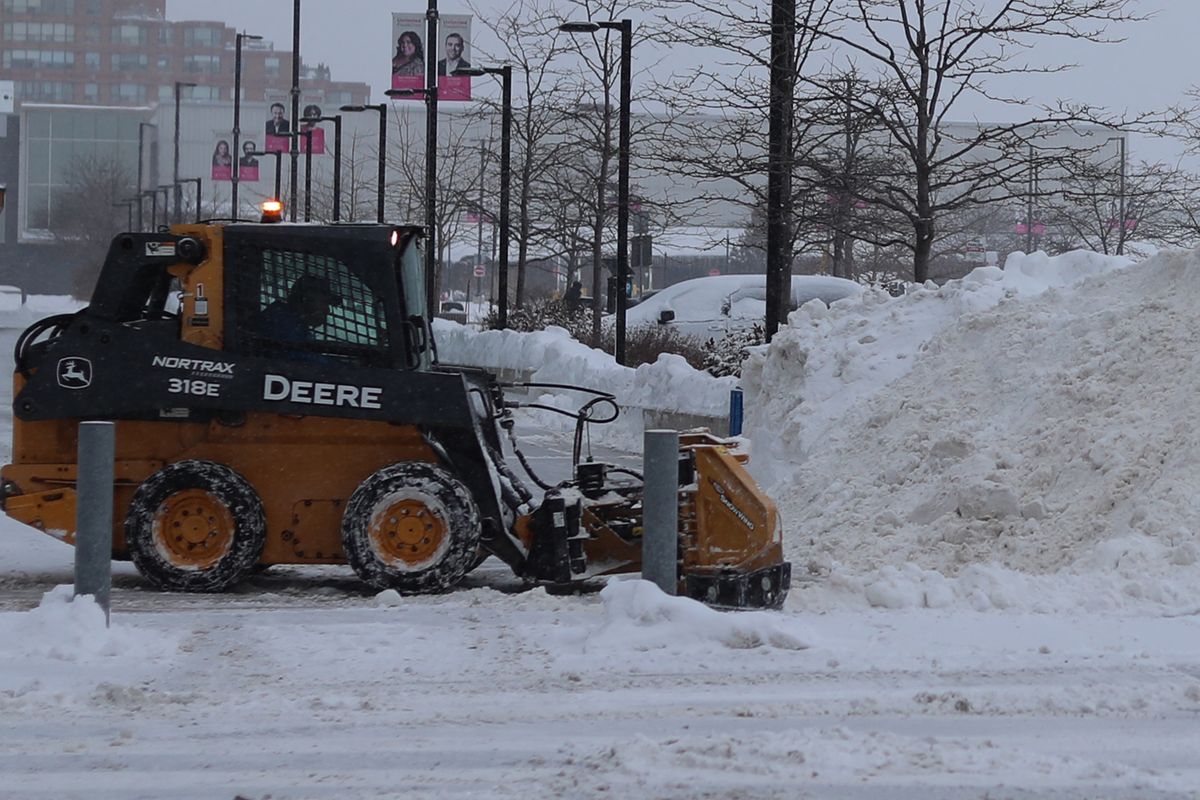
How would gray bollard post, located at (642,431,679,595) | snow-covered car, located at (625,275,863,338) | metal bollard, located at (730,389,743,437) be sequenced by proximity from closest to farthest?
gray bollard post, located at (642,431,679,595), metal bollard, located at (730,389,743,437), snow-covered car, located at (625,275,863,338)

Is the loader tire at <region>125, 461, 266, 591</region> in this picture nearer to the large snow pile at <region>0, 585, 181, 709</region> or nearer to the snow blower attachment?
the snow blower attachment

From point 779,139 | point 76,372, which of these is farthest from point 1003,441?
point 779,139

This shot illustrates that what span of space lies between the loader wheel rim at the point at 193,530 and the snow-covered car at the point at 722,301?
2019cm

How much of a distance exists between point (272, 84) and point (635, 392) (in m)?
157

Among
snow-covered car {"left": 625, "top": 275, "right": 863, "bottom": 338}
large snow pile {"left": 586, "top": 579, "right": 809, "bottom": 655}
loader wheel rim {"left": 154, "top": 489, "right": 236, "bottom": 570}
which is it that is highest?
snow-covered car {"left": 625, "top": 275, "right": 863, "bottom": 338}

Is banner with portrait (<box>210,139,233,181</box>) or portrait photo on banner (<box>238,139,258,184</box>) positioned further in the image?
banner with portrait (<box>210,139,233,181</box>)

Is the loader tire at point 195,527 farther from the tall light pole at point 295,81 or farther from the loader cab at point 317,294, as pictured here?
the tall light pole at point 295,81

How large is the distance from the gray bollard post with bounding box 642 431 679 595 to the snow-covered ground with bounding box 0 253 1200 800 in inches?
12.9

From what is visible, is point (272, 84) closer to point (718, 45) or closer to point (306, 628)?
point (718, 45)

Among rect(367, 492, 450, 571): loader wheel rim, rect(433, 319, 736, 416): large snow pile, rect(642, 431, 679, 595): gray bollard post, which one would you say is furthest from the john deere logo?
rect(433, 319, 736, 416): large snow pile

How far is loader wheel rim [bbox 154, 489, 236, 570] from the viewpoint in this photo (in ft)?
27.4

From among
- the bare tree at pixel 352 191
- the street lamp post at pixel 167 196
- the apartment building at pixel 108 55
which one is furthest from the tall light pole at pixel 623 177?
the apartment building at pixel 108 55

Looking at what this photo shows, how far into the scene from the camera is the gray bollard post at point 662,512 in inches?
275

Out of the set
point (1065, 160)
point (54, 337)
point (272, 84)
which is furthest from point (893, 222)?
point (272, 84)
